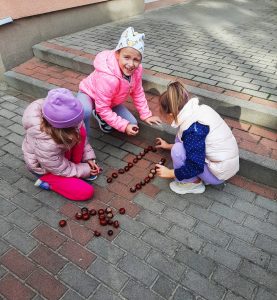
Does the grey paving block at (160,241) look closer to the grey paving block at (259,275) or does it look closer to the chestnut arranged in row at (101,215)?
the chestnut arranged in row at (101,215)

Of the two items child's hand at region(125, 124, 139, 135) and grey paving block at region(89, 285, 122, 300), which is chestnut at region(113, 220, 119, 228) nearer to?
grey paving block at region(89, 285, 122, 300)

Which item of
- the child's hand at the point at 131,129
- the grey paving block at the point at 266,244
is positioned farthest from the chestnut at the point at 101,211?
the grey paving block at the point at 266,244

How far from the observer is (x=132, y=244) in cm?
284

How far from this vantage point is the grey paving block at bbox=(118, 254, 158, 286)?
256cm

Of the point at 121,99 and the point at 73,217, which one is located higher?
the point at 121,99

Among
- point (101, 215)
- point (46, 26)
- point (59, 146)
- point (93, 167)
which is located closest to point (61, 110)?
point (59, 146)

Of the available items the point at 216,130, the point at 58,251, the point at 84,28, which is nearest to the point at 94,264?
the point at 58,251

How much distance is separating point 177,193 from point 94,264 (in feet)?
3.78

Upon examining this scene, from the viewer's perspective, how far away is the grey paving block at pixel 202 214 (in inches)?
122

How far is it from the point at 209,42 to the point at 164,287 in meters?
4.91

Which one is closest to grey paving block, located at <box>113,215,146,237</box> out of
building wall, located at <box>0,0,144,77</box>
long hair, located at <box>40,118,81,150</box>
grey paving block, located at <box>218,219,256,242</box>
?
grey paving block, located at <box>218,219,256,242</box>

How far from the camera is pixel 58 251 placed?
2.76 meters

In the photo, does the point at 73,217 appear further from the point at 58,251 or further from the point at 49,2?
the point at 49,2

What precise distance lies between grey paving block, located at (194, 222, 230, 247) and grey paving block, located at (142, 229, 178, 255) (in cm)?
28
